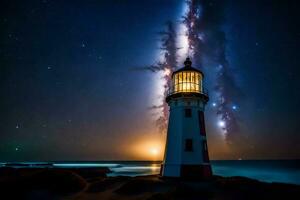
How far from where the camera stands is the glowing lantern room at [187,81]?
20.0m

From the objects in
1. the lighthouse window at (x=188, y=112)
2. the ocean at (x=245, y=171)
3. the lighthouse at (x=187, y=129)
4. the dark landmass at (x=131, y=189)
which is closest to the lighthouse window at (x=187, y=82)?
the lighthouse at (x=187, y=129)

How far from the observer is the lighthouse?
18.8 m

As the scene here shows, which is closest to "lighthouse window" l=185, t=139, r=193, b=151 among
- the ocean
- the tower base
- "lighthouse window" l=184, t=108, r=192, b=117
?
the tower base

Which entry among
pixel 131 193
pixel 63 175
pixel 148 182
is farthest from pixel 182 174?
pixel 63 175

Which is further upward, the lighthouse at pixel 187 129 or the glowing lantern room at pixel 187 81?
the glowing lantern room at pixel 187 81

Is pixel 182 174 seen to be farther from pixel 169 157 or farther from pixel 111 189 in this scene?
pixel 111 189

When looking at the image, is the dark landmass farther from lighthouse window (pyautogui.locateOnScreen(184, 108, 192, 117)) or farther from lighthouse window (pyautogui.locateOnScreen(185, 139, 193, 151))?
lighthouse window (pyautogui.locateOnScreen(184, 108, 192, 117))

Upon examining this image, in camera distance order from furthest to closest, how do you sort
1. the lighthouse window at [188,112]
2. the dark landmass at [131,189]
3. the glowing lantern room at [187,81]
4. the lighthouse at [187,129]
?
the glowing lantern room at [187,81]
the lighthouse window at [188,112]
the lighthouse at [187,129]
the dark landmass at [131,189]

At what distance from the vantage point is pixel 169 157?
64.4 ft

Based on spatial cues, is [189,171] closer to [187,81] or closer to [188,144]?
[188,144]

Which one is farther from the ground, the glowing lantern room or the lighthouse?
the glowing lantern room

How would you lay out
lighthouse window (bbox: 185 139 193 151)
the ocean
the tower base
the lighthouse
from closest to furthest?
the tower base
the lighthouse
lighthouse window (bbox: 185 139 193 151)
the ocean

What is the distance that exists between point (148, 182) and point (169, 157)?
3235 millimetres

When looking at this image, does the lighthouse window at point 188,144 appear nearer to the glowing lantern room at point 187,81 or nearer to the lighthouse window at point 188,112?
the lighthouse window at point 188,112
